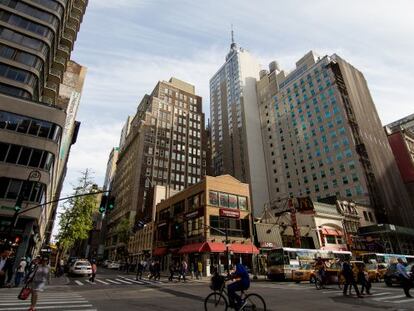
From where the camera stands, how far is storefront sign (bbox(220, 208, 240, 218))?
1582 inches

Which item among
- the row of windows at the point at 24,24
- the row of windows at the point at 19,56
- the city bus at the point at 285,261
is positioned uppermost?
the row of windows at the point at 24,24

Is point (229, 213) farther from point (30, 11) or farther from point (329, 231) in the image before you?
point (30, 11)

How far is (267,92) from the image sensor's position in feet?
342

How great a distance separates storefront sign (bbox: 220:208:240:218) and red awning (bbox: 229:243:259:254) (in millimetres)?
4281

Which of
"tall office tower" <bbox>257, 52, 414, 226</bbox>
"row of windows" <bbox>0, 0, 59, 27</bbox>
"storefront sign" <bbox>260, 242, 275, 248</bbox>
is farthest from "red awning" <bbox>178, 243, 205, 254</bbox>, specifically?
"tall office tower" <bbox>257, 52, 414, 226</bbox>

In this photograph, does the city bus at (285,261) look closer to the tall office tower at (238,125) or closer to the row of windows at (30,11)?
the row of windows at (30,11)

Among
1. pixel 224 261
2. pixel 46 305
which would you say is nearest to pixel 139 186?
pixel 224 261

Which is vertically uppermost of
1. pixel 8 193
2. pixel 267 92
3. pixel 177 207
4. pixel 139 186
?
pixel 267 92

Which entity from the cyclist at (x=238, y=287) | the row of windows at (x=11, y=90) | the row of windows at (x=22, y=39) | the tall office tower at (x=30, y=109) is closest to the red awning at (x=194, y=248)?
the tall office tower at (x=30, y=109)

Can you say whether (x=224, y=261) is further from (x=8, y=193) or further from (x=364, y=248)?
(x=364, y=248)

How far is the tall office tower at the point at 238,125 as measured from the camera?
92688mm

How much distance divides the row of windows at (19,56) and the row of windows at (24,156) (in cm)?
1707

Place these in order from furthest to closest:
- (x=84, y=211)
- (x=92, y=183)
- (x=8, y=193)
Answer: (x=92, y=183)
(x=84, y=211)
(x=8, y=193)

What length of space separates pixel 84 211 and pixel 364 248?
51.3 m
